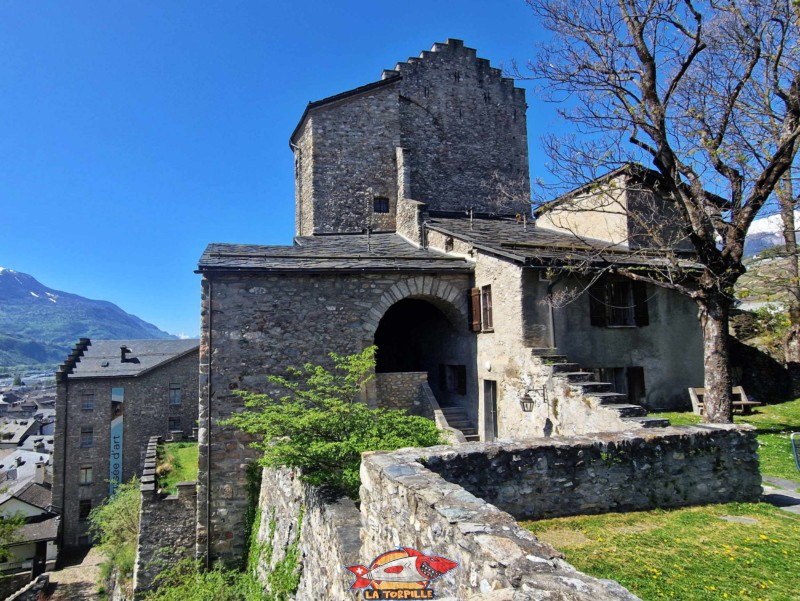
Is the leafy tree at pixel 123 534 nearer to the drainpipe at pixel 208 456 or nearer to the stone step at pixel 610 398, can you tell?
the drainpipe at pixel 208 456

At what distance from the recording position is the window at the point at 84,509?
31.9 m

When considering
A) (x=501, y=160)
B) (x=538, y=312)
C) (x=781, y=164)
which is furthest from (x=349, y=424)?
(x=501, y=160)

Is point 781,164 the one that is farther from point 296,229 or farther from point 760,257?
point 296,229

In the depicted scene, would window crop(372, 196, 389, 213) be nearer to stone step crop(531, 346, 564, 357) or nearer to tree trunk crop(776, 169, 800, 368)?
stone step crop(531, 346, 564, 357)

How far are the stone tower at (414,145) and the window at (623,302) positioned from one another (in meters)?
10.1

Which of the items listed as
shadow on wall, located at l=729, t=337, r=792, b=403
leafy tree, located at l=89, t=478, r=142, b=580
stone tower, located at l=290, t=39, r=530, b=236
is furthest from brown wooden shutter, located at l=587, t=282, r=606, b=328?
leafy tree, located at l=89, t=478, r=142, b=580

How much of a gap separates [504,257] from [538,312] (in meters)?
1.68

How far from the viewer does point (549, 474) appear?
674 centimetres

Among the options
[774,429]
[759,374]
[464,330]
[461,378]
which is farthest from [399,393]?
[759,374]

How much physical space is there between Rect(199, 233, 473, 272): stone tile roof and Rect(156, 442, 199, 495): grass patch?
7.35 m

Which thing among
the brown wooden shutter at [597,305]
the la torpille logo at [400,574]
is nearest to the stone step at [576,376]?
the brown wooden shutter at [597,305]

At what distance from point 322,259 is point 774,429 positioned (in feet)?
39.6

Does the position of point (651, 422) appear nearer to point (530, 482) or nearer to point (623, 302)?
point (530, 482)

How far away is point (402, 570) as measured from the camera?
3.79 metres
